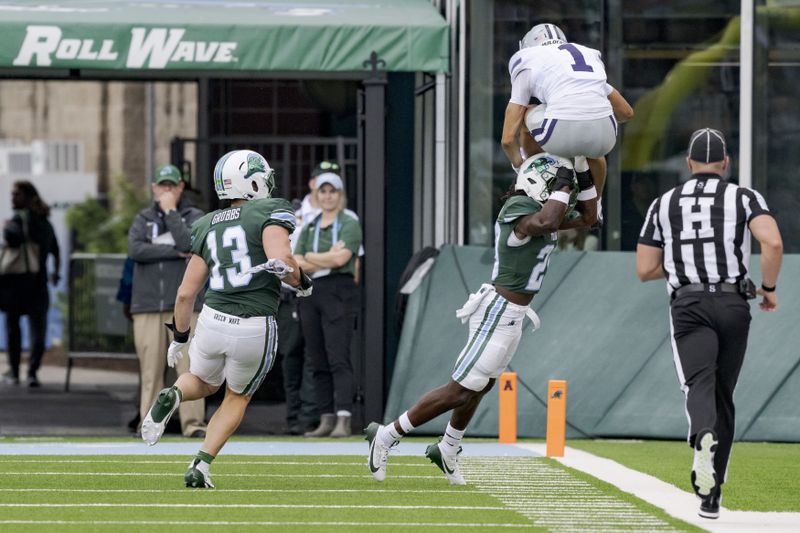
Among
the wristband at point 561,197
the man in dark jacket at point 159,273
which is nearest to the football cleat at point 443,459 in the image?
the wristband at point 561,197

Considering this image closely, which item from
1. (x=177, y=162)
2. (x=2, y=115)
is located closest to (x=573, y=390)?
(x=177, y=162)

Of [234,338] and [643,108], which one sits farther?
[643,108]

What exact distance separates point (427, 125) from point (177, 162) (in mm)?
2308

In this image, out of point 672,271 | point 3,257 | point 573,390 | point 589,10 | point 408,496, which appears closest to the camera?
point 672,271

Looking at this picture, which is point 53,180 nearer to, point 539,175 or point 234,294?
point 234,294

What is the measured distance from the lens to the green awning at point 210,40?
13.7m

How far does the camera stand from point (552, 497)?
972 centimetres

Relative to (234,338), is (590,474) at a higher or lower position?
lower

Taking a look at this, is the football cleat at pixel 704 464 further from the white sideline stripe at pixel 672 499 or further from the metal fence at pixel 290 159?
the metal fence at pixel 290 159

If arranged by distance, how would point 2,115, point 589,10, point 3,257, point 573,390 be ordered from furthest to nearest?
point 2,115 → point 3,257 → point 589,10 → point 573,390

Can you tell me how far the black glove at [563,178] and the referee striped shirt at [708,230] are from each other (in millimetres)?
782

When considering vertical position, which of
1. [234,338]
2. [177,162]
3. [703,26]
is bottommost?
[234,338]

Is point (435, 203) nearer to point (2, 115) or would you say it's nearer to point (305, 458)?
point (305, 458)

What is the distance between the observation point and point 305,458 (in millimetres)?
11883
